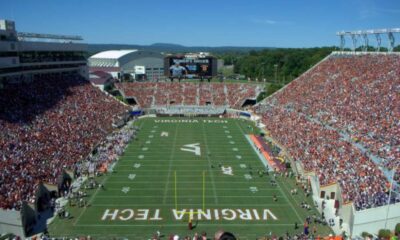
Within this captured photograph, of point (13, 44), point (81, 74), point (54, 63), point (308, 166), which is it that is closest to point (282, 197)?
point (308, 166)

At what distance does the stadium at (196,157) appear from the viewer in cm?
1959

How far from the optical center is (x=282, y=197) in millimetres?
23734

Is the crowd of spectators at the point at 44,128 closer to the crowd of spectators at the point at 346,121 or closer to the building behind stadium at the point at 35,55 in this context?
the building behind stadium at the point at 35,55

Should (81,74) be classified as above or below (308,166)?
above

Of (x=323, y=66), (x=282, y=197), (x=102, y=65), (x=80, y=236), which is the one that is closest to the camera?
(x=80, y=236)

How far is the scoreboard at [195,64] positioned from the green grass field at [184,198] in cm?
2766

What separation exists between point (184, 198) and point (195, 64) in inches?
1593

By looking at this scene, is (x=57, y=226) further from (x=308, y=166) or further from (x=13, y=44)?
(x=13, y=44)

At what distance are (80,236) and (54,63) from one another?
98.9 feet

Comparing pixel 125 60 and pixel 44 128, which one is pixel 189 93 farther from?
pixel 44 128

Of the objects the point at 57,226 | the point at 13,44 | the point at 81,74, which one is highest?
the point at 13,44

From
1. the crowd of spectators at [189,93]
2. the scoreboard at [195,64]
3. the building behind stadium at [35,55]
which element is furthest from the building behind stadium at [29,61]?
the scoreboard at [195,64]

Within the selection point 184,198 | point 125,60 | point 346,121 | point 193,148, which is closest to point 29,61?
point 193,148

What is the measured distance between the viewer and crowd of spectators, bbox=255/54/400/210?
22.6 meters
